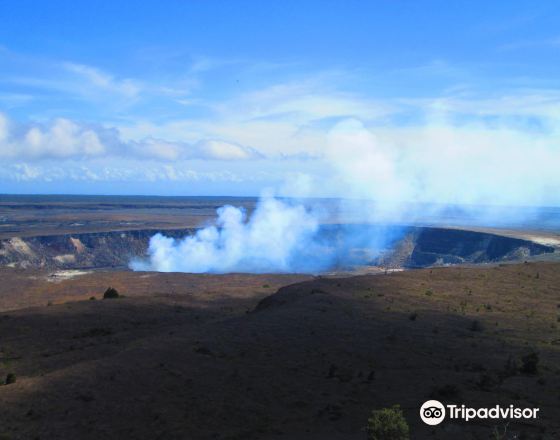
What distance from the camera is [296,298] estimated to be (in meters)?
38.9

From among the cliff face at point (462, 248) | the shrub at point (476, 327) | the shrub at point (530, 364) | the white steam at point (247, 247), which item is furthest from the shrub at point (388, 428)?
the cliff face at point (462, 248)

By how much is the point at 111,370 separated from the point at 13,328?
17.8 m

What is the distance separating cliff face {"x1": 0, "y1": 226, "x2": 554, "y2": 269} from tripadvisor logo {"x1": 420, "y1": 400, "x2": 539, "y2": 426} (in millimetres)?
83144

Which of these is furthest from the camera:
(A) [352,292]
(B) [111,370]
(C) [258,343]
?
(A) [352,292]

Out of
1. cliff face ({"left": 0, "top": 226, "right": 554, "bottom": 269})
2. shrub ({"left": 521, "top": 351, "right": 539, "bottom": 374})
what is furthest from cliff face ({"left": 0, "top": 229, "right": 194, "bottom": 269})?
shrub ({"left": 521, "top": 351, "right": 539, "bottom": 374})

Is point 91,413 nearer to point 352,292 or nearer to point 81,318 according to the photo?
point 81,318

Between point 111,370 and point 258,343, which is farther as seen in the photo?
point 258,343

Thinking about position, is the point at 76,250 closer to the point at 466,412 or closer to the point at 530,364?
the point at 530,364

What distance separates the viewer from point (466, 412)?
18031 mm

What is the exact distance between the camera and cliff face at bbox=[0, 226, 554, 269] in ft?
346

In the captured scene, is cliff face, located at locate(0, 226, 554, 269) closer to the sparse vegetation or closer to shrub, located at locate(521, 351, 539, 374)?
shrub, located at locate(521, 351, 539, 374)

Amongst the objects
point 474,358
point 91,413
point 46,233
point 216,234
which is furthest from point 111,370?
point 46,233

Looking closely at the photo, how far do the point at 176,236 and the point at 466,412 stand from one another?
118 m

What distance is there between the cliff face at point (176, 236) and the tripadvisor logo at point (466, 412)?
273 ft
